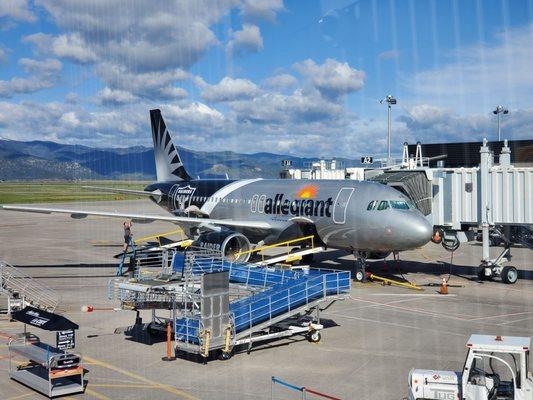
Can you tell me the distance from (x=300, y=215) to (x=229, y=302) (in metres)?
13.5

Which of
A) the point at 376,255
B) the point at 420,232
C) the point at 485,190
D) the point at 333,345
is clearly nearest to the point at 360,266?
the point at 376,255

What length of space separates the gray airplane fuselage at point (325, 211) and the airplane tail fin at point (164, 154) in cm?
635

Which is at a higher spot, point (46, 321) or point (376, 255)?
point (376, 255)

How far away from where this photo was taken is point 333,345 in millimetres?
18391

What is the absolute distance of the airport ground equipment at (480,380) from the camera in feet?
38.2

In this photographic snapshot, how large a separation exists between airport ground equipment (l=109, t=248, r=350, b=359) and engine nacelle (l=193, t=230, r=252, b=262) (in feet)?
29.7

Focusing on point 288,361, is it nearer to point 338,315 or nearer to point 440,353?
point 440,353

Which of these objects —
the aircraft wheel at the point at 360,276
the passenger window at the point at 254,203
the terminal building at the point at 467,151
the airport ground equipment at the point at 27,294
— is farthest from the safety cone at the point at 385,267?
the terminal building at the point at 467,151

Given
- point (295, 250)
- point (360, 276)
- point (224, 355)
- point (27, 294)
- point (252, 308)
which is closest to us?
point (224, 355)

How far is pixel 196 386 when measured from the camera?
48.7ft

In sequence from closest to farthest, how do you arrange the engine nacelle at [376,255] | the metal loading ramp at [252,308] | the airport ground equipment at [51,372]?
the airport ground equipment at [51,372], the metal loading ramp at [252,308], the engine nacelle at [376,255]

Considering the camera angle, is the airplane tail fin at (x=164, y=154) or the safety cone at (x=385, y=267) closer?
the safety cone at (x=385, y=267)

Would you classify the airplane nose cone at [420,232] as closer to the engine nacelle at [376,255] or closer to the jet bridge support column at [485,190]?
the engine nacelle at [376,255]

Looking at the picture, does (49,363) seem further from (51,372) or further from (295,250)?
(295,250)
